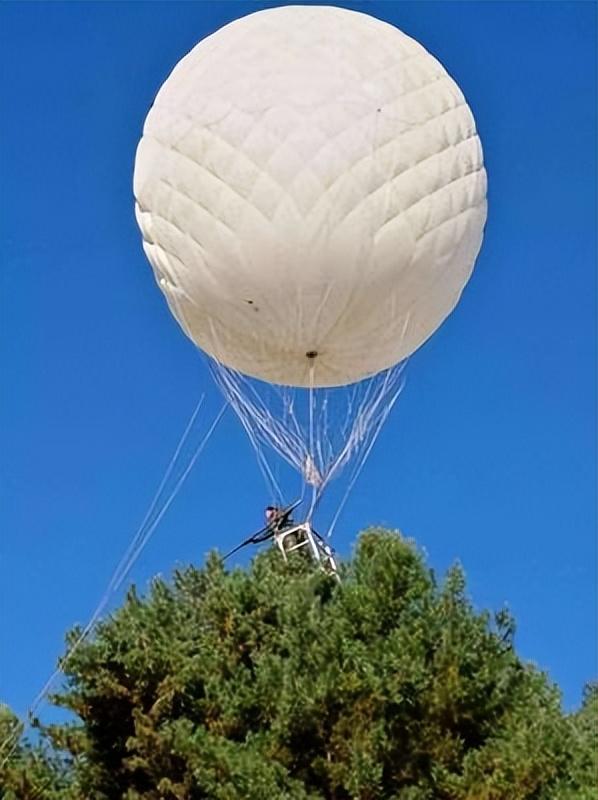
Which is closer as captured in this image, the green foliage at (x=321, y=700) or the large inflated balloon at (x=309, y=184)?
the green foliage at (x=321, y=700)

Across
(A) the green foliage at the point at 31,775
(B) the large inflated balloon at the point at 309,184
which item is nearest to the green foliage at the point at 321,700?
(A) the green foliage at the point at 31,775

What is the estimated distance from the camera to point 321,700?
14.1 meters

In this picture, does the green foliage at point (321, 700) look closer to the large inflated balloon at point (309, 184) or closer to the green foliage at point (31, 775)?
the green foliage at point (31, 775)

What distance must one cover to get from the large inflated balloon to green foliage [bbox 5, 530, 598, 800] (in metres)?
2.44

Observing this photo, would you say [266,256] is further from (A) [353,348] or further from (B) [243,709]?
(B) [243,709]

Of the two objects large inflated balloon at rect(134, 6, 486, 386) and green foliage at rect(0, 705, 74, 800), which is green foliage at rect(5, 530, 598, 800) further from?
large inflated balloon at rect(134, 6, 486, 386)

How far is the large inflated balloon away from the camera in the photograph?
47.8 feet

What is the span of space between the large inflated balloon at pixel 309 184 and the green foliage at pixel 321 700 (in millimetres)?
2442

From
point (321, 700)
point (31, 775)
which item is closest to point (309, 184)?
point (321, 700)

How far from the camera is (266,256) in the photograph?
14641 millimetres

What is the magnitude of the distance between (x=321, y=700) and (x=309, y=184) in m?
4.49

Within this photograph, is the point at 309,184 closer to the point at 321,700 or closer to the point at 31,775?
the point at 321,700

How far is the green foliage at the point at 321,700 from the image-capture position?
13906 mm

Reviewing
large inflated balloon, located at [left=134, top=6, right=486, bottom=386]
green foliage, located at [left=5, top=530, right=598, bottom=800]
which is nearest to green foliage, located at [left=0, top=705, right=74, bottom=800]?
green foliage, located at [left=5, top=530, right=598, bottom=800]
